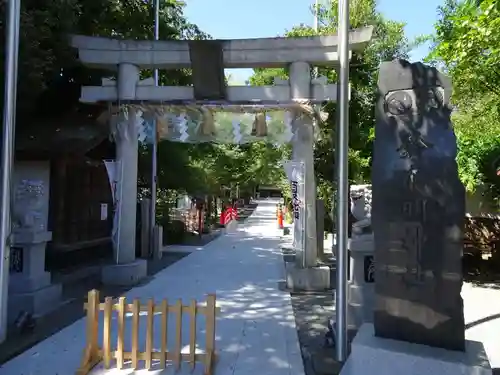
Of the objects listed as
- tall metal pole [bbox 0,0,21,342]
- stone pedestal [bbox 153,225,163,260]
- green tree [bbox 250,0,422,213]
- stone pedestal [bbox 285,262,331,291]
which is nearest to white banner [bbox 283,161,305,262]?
stone pedestal [bbox 285,262,331,291]

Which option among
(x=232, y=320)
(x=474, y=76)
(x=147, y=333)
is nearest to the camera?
(x=147, y=333)

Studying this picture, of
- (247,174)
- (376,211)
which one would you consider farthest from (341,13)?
(247,174)

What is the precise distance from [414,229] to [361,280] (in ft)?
10.1

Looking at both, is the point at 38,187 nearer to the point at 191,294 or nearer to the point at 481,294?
the point at 191,294

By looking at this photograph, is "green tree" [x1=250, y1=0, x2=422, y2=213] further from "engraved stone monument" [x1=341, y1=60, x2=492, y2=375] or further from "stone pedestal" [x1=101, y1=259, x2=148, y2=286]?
"engraved stone monument" [x1=341, y1=60, x2=492, y2=375]

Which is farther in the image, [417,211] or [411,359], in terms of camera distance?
[417,211]

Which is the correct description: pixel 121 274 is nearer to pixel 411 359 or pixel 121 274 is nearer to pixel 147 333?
pixel 147 333

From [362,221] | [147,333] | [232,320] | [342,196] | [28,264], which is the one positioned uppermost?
[342,196]

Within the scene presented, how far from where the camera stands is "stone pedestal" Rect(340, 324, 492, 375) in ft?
11.6

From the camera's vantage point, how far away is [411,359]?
3.65 metres

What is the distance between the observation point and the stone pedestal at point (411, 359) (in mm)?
3533

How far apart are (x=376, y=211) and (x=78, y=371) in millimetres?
3595

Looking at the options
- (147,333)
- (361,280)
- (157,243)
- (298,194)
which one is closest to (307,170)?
(298,194)

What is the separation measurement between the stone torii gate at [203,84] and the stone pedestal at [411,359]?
20.3 ft
